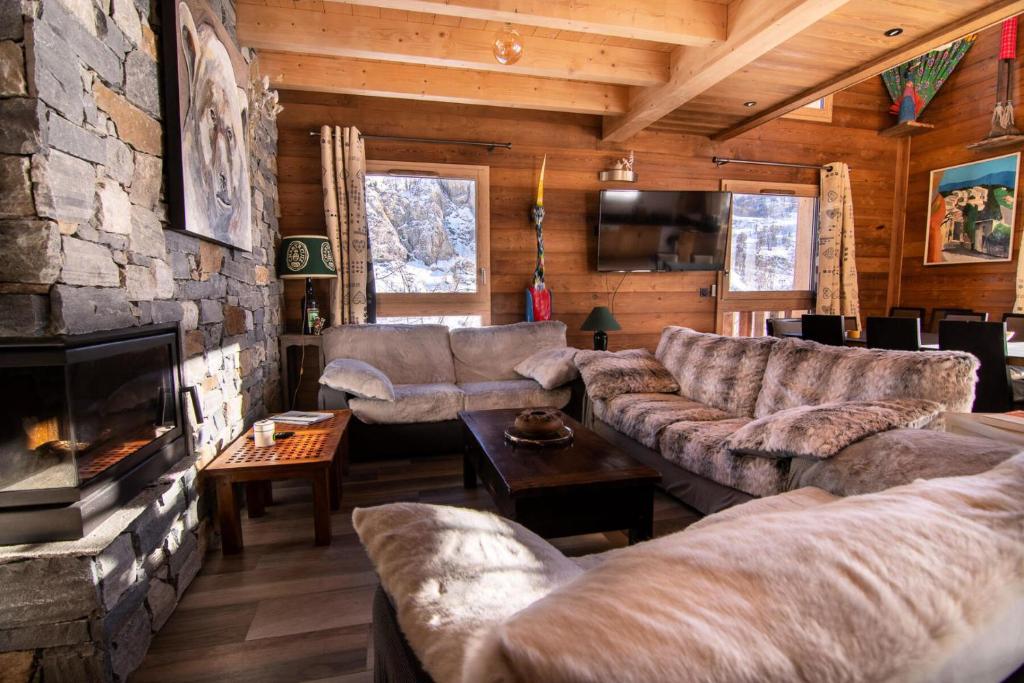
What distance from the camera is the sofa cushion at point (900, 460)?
1.35 m

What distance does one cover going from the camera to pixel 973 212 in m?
4.84

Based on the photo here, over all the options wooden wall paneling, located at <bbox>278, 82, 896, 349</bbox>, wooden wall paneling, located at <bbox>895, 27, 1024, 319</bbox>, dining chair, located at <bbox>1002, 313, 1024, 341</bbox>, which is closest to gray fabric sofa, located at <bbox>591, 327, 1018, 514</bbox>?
wooden wall paneling, located at <bbox>278, 82, 896, 349</bbox>

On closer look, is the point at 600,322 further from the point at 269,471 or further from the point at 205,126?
the point at 205,126

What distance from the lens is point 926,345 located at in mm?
3438

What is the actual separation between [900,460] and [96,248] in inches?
95.4

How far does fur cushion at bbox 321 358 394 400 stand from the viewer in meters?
3.08

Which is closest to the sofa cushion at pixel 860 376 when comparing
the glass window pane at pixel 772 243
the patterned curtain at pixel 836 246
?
the glass window pane at pixel 772 243

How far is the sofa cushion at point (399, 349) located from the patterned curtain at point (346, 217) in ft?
0.85

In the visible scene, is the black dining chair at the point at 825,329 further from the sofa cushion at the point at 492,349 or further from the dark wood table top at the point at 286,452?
the dark wood table top at the point at 286,452

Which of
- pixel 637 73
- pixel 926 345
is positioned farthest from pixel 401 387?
pixel 926 345

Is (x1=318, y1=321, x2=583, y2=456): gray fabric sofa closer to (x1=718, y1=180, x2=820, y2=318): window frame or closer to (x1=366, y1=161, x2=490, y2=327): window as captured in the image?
(x1=366, y1=161, x2=490, y2=327): window

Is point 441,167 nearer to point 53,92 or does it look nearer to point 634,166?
point 634,166

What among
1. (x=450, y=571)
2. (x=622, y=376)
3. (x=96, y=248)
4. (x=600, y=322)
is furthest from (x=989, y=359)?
(x=96, y=248)

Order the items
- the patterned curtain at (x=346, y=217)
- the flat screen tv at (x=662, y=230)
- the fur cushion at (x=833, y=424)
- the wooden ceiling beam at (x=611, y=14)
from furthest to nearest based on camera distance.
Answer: the flat screen tv at (x=662, y=230)
the patterned curtain at (x=346, y=217)
the wooden ceiling beam at (x=611, y=14)
the fur cushion at (x=833, y=424)
